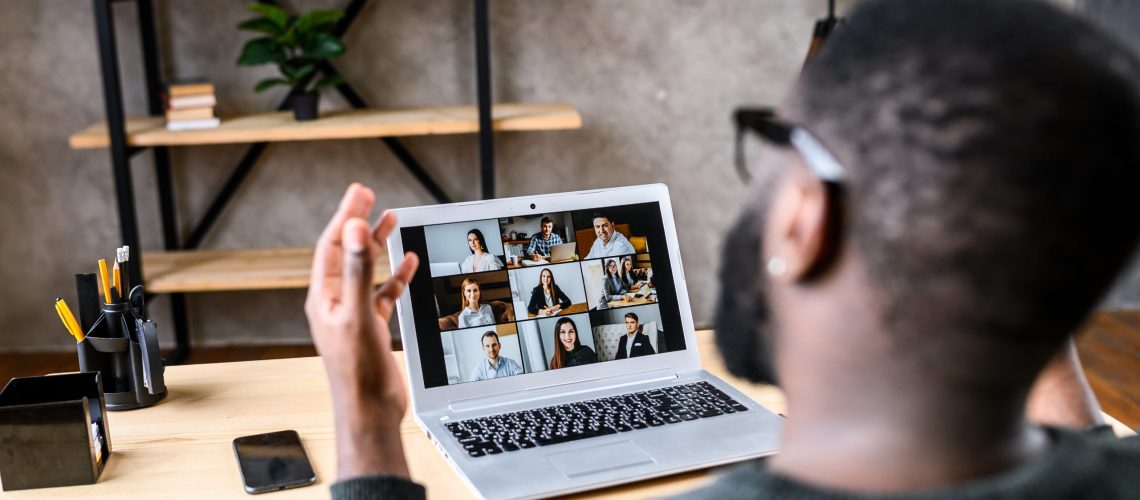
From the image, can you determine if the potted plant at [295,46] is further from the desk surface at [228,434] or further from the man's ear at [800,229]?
the man's ear at [800,229]

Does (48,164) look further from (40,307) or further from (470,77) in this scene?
(470,77)

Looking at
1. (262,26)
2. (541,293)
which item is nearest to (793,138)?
(541,293)

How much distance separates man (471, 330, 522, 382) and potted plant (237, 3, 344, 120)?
169 centimetres

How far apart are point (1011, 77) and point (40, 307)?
3259 millimetres

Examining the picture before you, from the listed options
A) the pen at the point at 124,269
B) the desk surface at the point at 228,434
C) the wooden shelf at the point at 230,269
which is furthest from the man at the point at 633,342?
the wooden shelf at the point at 230,269

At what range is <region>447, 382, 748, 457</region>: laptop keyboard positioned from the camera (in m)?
1.03

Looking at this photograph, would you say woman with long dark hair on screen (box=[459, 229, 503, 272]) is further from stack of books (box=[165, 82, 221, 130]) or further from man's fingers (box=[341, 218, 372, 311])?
stack of books (box=[165, 82, 221, 130])

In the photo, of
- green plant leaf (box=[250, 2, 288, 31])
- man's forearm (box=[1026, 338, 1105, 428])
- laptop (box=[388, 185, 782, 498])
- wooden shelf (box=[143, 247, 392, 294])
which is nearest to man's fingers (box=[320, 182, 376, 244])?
laptop (box=[388, 185, 782, 498])

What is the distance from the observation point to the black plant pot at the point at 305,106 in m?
2.70

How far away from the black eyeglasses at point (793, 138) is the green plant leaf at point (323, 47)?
2220 mm

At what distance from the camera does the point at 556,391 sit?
3.81 feet

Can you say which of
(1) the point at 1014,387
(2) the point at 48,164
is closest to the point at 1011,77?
(1) the point at 1014,387

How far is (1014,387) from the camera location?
53cm

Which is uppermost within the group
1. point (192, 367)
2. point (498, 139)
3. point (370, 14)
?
point (370, 14)
